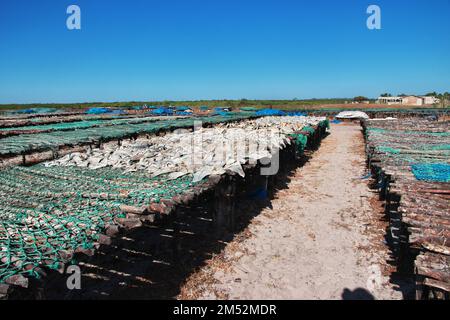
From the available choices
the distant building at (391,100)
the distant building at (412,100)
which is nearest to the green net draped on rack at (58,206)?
the distant building at (412,100)

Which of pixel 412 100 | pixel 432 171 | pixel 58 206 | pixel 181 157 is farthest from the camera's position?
pixel 412 100

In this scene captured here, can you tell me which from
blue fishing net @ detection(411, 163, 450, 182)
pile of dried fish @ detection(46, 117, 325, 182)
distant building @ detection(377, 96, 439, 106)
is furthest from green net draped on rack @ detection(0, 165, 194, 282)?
distant building @ detection(377, 96, 439, 106)

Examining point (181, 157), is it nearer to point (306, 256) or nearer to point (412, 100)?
point (306, 256)

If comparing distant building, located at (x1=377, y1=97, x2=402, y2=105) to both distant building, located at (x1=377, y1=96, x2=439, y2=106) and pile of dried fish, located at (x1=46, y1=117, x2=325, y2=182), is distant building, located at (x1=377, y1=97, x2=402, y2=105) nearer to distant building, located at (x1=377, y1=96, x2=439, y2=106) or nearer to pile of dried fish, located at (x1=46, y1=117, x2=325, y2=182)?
distant building, located at (x1=377, y1=96, x2=439, y2=106)

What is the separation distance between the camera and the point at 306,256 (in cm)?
789

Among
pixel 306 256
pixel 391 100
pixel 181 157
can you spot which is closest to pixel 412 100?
pixel 391 100

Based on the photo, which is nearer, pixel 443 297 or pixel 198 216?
pixel 443 297

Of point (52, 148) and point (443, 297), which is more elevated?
point (52, 148)

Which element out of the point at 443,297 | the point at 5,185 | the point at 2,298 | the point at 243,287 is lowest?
the point at 243,287
